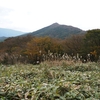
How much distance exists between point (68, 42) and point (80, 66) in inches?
781

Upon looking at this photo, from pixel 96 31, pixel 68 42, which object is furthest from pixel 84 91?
pixel 68 42

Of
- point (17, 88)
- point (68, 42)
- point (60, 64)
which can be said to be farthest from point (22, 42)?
point (17, 88)

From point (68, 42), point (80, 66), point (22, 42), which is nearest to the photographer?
point (80, 66)

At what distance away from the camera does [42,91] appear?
2.77 metres

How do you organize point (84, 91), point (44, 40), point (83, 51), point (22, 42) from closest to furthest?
point (84, 91) < point (83, 51) < point (44, 40) < point (22, 42)

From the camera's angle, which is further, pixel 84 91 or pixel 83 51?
pixel 83 51

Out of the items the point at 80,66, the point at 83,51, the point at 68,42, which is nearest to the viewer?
the point at 80,66

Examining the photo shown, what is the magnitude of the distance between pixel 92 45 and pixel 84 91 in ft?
69.9

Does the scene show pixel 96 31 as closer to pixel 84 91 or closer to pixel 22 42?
pixel 22 42

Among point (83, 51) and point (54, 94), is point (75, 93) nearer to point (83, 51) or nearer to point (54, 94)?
point (54, 94)

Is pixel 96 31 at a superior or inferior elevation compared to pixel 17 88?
superior

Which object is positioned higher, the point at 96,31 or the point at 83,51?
the point at 96,31

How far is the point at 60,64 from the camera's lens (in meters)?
8.04

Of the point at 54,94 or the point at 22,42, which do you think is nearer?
the point at 54,94
